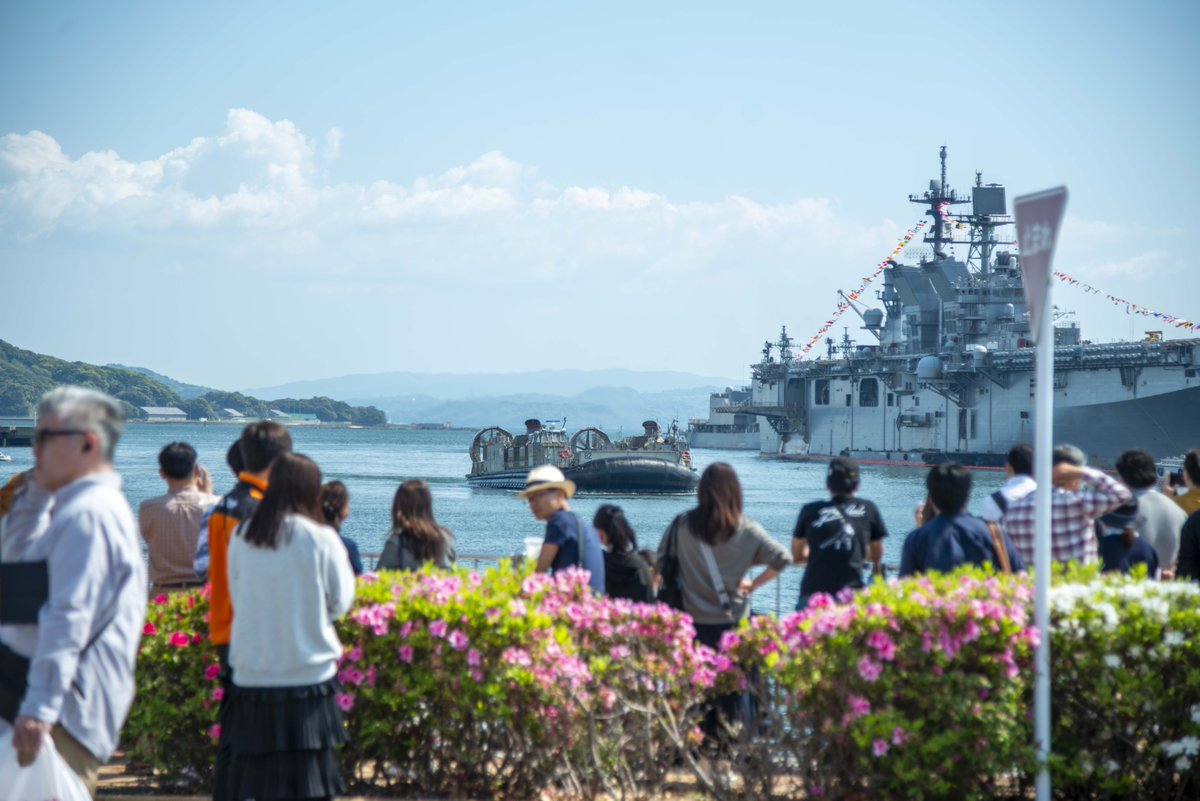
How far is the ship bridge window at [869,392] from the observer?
87250 mm

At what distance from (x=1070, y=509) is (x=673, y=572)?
2067mm

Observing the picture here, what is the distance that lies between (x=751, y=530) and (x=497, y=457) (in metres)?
56.4

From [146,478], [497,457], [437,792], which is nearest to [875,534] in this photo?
[437,792]

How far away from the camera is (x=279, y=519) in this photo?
4.85 metres

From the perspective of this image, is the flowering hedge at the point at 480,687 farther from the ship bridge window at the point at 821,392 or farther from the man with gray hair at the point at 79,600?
the ship bridge window at the point at 821,392

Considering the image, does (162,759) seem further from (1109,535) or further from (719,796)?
(1109,535)

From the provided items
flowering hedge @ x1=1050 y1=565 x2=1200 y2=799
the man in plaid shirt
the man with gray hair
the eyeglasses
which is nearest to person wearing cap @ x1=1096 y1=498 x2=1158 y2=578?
the man in plaid shirt

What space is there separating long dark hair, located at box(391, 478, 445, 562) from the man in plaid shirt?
300 cm

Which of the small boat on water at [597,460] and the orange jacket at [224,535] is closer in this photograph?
the orange jacket at [224,535]

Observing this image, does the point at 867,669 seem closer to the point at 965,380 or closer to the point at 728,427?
the point at 965,380

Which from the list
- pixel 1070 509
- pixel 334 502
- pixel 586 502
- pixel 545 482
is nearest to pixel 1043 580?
pixel 1070 509

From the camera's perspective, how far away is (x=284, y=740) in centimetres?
496

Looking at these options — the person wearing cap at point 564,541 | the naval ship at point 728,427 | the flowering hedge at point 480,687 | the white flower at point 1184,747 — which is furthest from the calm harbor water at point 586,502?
the naval ship at point 728,427

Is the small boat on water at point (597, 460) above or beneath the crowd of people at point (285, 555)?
beneath
